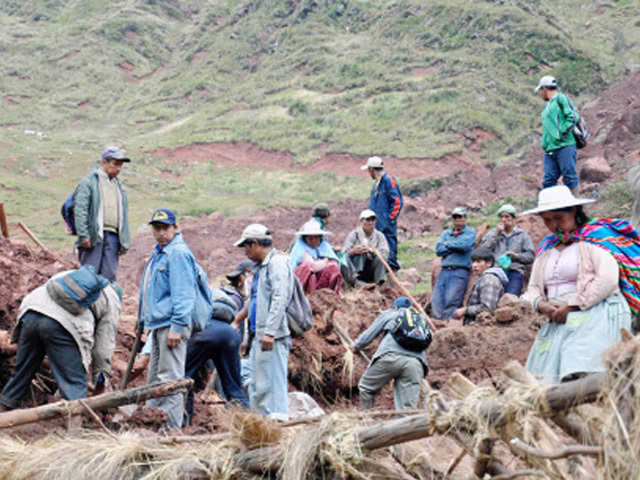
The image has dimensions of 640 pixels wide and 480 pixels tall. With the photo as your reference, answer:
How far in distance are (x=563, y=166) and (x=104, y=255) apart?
5.12m

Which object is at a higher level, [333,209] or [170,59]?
[170,59]

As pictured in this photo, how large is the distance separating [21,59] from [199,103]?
16.6m

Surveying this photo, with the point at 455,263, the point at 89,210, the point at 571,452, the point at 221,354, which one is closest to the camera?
the point at 571,452

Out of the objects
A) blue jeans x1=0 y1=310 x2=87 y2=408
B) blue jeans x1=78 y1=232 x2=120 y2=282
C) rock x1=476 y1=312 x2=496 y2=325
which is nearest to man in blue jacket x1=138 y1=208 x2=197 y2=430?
blue jeans x1=0 y1=310 x2=87 y2=408

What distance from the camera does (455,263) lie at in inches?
342

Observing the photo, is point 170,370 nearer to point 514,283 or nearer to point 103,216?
point 103,216

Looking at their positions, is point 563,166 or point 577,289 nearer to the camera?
point 577,289

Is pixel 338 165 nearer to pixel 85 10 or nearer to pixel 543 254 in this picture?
pixel 543 254

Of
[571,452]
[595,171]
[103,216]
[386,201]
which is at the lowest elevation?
[571,452]

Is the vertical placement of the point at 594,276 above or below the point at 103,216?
below

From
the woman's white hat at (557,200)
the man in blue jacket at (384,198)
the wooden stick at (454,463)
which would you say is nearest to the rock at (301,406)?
the woman's white hat at (557,200)

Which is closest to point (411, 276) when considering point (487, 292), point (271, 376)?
point (487, 292)

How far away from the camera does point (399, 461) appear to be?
331 cm

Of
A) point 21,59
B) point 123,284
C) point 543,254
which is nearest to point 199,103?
point 21,59
